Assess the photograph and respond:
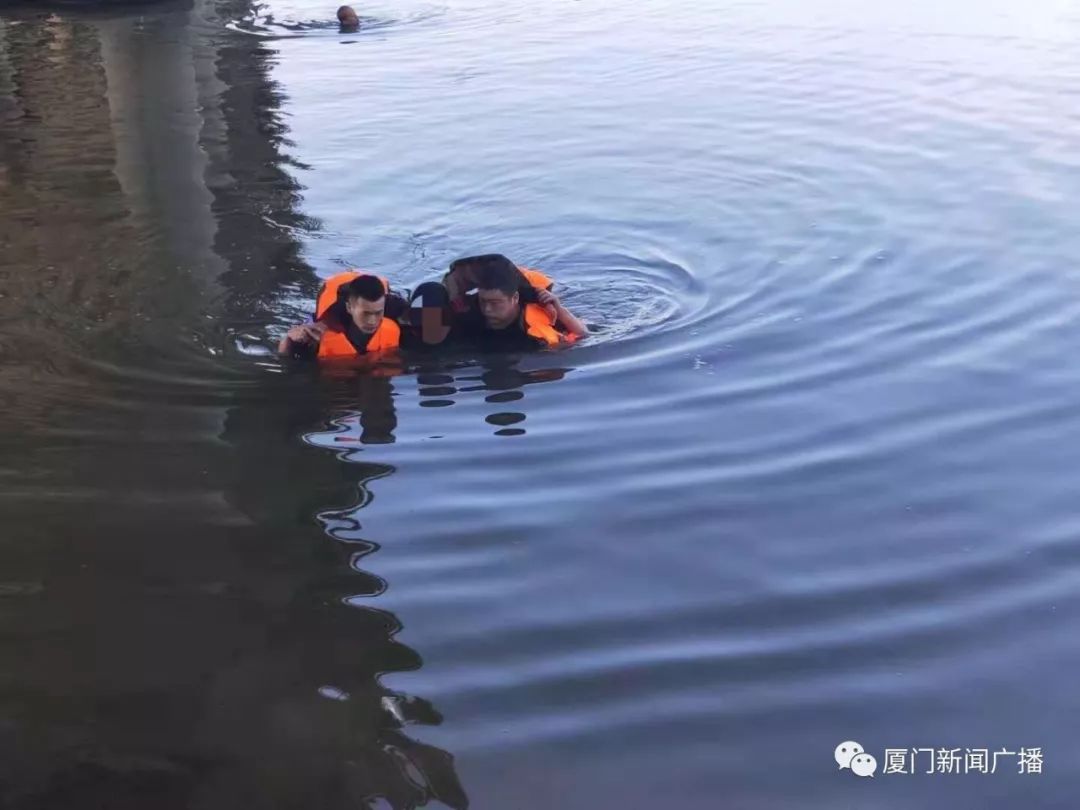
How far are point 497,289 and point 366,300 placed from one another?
2.54ft

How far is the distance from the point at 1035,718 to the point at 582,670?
1496 mm

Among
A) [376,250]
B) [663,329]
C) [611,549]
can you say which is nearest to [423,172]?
[376,250]

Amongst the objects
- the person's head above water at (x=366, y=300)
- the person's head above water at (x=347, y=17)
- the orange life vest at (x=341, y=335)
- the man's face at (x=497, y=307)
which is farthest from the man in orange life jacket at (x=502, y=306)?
the person's head above water at (x=347, y=17)

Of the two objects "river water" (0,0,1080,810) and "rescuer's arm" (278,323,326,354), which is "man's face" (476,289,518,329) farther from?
"rescuer's arm" (278,323,326,354)

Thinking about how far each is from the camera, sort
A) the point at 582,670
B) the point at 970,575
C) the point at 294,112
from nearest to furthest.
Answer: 1. the point at 582,670
2. the point at 970,575
3. the point at 294,112

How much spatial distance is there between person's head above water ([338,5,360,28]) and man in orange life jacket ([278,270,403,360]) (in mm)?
15111

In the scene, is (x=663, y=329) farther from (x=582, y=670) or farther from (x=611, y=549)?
(x=582, y=670)

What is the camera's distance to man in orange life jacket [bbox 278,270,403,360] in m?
7.76

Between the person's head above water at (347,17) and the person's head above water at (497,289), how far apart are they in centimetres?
1525

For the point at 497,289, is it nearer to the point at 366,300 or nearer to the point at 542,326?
the point at 542,326

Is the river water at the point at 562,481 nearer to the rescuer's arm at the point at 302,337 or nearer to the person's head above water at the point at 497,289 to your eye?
the rescuer's arm at the point at 302,337

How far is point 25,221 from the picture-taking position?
36.6 feet

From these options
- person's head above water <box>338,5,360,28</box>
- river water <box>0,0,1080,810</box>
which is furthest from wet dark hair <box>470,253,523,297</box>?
person's head above water <box>338,5,360,28</box>

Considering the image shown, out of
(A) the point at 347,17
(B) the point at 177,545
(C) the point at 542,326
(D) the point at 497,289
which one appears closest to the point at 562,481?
(B) the point at 177,545
